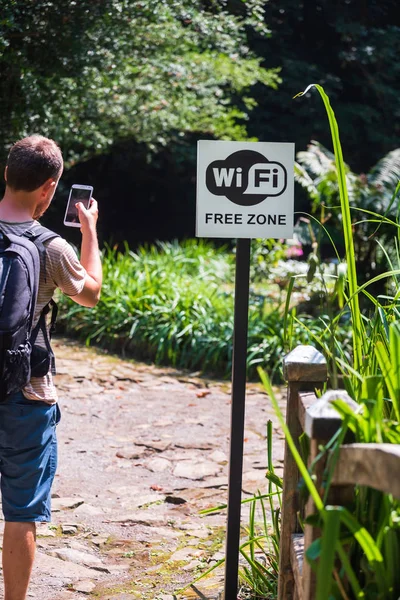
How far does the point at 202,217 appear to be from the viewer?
8.81ft

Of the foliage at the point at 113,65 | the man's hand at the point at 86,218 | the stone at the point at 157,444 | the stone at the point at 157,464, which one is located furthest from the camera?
the foliage at the point at 113,65

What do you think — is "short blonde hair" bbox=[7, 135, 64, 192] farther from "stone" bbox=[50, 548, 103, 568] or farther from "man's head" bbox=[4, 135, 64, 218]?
"stone" bbox=[50, 548, 103, 568]

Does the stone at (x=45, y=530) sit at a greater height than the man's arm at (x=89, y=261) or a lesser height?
lesser

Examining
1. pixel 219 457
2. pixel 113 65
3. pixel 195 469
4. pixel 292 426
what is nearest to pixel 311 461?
pixel 292 426

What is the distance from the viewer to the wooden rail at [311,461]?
1536 millimetres

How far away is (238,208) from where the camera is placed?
2.70m

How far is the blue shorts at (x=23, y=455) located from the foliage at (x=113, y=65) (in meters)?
3.68

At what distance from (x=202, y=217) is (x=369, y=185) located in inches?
275

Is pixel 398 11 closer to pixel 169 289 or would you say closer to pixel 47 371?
pixel 169 289

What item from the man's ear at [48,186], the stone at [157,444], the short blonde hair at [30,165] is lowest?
the stone at [157,444]

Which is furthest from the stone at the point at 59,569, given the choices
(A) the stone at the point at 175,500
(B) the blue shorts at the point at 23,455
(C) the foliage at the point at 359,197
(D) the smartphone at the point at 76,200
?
(C) the foliage at the point at 359,197

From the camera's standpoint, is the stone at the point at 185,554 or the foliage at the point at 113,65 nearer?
the stone at the point at 185,554

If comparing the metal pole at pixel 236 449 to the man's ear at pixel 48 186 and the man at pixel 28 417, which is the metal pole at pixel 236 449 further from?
the man's ear at pixel 48 186

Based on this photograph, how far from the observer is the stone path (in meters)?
3.20
